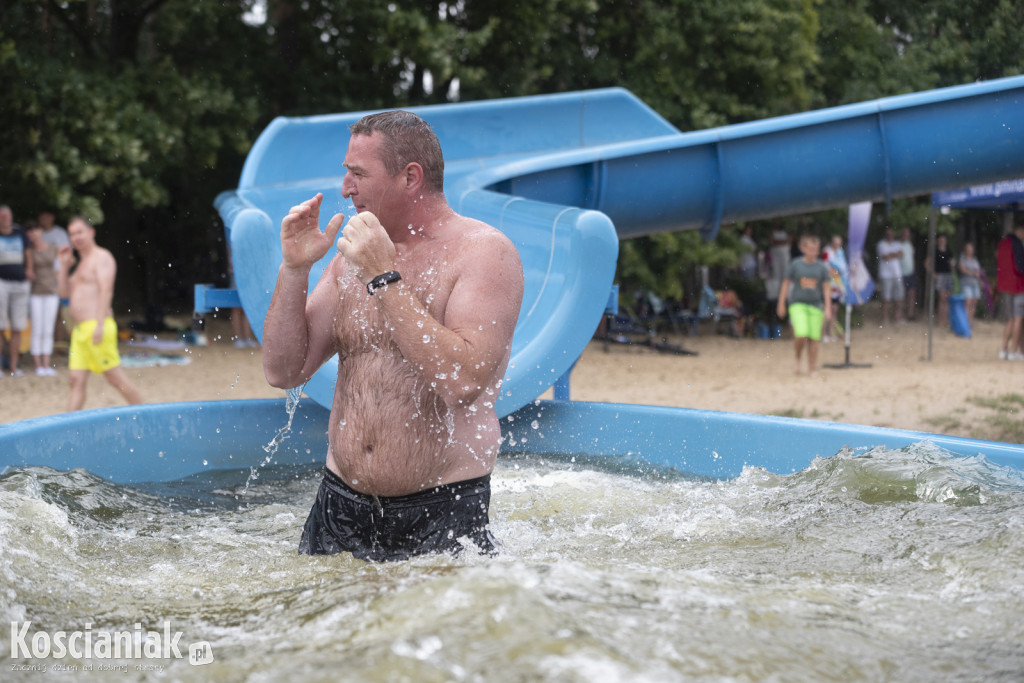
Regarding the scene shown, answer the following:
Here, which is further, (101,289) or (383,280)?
(101,289)

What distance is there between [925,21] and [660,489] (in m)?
9.25

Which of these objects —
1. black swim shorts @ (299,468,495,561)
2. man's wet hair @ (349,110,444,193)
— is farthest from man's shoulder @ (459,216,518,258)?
black swim shorts @ (299,468,495,561)

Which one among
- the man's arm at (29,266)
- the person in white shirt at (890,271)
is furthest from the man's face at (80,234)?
the person in white shirt at (890,271)

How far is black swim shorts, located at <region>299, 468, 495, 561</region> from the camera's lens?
8.41 feet

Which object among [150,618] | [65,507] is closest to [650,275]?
[65,507]

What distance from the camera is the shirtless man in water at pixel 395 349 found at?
245cm

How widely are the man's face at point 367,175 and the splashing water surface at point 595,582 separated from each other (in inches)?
36.9

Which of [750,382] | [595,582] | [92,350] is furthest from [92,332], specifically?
[750,382]

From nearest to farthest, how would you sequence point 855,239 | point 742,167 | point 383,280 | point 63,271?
point 383,280 → point 742,167 → point 63,271 → point 855,239

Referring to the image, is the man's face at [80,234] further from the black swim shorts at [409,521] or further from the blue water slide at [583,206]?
the black swim shorts at [409,521]

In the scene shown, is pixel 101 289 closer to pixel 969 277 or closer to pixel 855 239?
pixel 855 239

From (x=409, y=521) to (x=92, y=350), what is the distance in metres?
4.55

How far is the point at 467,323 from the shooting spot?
7.50ft

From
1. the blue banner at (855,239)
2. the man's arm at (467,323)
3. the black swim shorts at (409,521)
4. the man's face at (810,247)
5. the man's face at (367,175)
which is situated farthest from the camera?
the blue banner at (855,239)
